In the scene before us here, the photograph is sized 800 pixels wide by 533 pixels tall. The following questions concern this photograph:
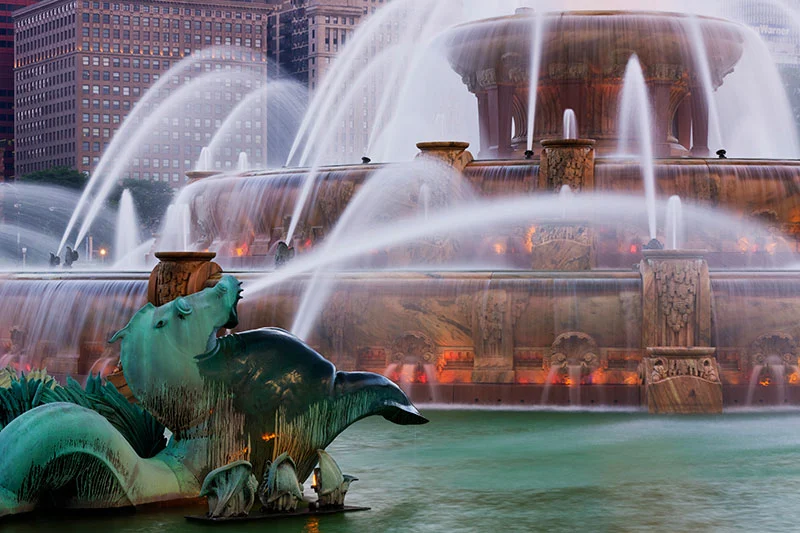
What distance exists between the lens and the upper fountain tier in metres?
33.7

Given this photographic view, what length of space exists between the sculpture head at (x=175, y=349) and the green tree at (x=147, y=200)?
119 m

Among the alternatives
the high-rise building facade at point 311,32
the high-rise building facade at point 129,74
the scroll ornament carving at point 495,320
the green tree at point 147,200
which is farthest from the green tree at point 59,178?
the scroll ornament carving at point 495,320

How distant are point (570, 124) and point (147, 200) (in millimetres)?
107151

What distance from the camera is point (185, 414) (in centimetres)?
1381

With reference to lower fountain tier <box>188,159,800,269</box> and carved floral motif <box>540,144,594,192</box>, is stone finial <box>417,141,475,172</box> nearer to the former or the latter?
lower fountain tier <box>188,159,800,269</box>

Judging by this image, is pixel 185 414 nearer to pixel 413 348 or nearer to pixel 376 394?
pixel 376 394

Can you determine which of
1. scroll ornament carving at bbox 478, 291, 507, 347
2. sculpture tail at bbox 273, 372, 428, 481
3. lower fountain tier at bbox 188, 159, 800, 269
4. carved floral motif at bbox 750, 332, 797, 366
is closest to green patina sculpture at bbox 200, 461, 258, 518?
sculpture tail at bbox 273, 372, 428, 481

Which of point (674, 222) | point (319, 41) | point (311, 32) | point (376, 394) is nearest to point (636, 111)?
A: point (674, 222)

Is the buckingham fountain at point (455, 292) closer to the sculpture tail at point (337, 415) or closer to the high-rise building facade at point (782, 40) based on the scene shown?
the sculpture tail at point (337, 415)

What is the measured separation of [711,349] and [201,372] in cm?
982

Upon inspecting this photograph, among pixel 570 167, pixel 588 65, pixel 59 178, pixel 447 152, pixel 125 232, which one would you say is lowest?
pixel 570 167

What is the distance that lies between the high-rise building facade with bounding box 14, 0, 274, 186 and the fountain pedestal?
517 feet

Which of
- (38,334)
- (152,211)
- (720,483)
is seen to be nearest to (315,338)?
(38,334)

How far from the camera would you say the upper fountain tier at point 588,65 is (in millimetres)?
33719
